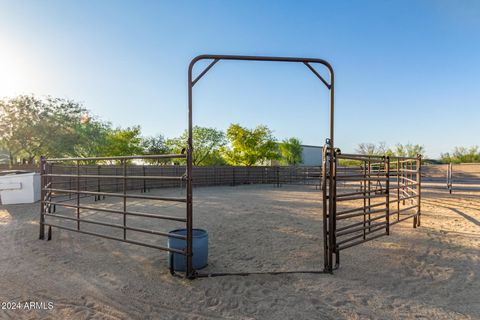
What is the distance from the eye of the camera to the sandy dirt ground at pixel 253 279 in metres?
2.62

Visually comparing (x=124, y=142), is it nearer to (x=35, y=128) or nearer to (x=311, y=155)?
(x=35, y=128)

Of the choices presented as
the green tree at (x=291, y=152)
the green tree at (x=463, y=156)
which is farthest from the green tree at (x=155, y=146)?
the green tree at (x=463, y=156)

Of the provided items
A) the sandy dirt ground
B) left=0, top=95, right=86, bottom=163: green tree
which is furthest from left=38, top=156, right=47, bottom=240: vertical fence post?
left=0, top=95, right=86, bottom=163: green tree

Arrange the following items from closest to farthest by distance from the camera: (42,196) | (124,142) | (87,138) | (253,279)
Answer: (253,279), (42,196), (87,138), (124,142)

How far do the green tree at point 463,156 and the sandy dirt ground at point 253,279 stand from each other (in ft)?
156

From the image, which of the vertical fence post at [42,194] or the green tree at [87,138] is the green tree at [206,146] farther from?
the vertical fence post at [42,194]

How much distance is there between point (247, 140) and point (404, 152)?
1202 inches

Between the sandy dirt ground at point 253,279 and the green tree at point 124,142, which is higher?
the green tree at point 124,142

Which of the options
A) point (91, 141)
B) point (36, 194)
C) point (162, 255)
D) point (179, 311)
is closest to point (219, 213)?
point (162, 255)

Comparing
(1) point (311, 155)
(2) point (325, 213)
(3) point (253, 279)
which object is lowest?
(3) point (253, 279)

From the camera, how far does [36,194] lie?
991 cm

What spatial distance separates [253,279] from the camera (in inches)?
130

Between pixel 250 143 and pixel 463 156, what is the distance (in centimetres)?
3538

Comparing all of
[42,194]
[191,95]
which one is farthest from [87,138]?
[191,95]
